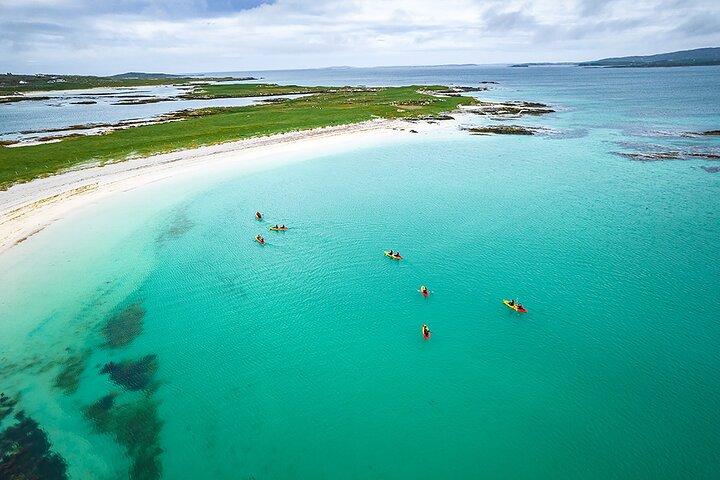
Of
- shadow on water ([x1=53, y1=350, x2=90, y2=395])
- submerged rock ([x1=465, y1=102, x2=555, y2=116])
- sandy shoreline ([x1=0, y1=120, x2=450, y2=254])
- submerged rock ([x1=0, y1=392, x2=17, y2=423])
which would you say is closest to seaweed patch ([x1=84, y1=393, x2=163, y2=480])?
shadow on water ([x1=53, y1=350, x2=90, y2=395])

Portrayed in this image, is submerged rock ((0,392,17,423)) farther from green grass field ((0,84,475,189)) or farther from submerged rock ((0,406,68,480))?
green grass field ((0,84,475,189))

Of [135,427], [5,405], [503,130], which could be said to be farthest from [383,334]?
[503,130]

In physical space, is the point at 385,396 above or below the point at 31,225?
below

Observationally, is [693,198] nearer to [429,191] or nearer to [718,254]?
[718,254]

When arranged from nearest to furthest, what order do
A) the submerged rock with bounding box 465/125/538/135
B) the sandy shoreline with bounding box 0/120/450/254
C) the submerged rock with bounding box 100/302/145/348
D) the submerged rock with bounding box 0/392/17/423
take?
the submerged rock with bounding box 0/392/17/423
the submerged rock with bounding box 100/302/145/348
the sandy shoreline with bounding box 0/120/450/254
the submerged rock with bounding box 465/125/538/135

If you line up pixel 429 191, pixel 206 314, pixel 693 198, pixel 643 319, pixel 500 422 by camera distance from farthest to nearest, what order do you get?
1. pixel 429 191
2. pixel 693 198
3. pixel 206 314
4. pixel 643 319
5. pixel 500 422

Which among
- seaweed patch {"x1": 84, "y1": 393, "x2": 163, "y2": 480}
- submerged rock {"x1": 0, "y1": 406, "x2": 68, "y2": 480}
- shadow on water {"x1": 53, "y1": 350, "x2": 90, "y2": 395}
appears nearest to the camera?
submerged rock {"x1": 0, "y1": 406, "x2": 68, "y2": 480}

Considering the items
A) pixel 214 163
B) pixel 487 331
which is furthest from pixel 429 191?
pixel 214 163

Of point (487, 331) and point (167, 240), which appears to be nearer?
point (487, 331)
